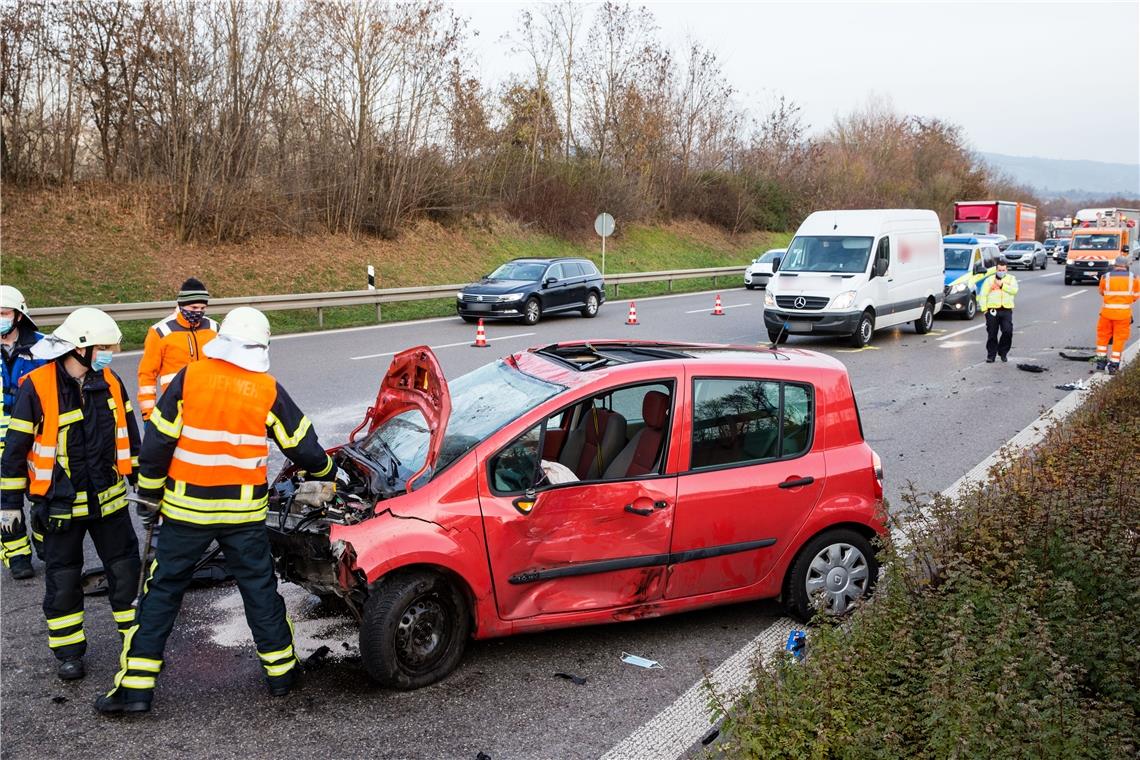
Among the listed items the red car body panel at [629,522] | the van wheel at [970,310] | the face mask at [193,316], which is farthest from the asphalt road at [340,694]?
the van wheel at [970,310]

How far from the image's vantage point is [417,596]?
436 cm

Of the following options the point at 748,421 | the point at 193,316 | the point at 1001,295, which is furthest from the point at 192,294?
the point at 1001,295

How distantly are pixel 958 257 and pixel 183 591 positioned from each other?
912 inches

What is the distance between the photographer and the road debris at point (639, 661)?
4801 mm

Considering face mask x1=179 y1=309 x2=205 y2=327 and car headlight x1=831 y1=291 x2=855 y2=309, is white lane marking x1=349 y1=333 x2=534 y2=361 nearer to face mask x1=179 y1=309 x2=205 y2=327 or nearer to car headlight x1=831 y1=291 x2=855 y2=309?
car headlight x1=831 y1=291 x2=855 y2=309

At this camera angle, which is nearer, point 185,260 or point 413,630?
point 413,630

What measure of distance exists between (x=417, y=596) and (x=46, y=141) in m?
20.9

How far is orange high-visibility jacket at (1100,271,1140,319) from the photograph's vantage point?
44.7ft

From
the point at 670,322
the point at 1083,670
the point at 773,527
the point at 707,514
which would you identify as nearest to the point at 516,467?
the point at 707,514

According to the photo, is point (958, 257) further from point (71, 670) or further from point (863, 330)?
point (71, 670)

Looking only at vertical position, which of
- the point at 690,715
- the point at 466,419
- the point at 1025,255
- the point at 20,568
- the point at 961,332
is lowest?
the point at 690,715

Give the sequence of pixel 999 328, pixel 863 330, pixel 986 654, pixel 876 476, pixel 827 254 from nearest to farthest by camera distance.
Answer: pixel 986 654 < pixel 876 476 < pixel 999 328 < pixel 863 330 < pixel 827 254

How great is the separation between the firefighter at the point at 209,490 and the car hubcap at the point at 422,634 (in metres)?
0.56

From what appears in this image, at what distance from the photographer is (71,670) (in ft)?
14.8
